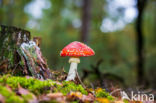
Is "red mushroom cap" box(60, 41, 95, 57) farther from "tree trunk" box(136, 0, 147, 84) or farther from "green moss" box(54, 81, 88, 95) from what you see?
"tree trunk" box(136, 0, 147, 84)

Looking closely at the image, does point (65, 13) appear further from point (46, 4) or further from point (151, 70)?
point (151, 70)

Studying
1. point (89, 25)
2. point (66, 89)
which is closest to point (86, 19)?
point (89, 25)

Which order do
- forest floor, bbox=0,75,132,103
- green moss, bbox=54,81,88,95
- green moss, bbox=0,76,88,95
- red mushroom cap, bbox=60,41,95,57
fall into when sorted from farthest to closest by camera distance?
red mushroom cap, bbox=60,41,95,57, green moss, bbox=54,81,88,95, green moss, bbox=0,76,88,95, forest floor, bbox=0,75,132,103

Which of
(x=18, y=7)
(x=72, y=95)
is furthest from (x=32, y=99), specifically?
(x=18, y=7)

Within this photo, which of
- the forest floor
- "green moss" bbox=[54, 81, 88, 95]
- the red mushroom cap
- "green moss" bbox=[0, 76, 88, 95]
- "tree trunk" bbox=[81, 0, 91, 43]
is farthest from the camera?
"tree trunk" bbox=[81, 0, 91, 43]

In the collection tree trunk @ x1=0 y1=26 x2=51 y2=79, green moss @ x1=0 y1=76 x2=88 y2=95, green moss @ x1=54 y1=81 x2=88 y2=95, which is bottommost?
green moss @ x1=54 y1=81 x2=88 y2=95

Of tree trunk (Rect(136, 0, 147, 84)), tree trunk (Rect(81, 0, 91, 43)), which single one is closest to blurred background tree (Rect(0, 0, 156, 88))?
tree trunk (Rect(81, 0, 91, 43))

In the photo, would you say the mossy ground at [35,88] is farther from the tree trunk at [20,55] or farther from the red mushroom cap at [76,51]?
the tree trunk at [20,55]

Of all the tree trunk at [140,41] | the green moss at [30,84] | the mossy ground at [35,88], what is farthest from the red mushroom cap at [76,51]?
the tree trunk at [140,41]
